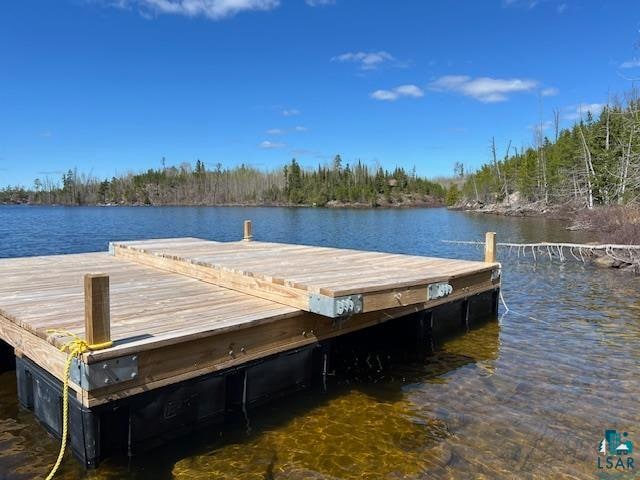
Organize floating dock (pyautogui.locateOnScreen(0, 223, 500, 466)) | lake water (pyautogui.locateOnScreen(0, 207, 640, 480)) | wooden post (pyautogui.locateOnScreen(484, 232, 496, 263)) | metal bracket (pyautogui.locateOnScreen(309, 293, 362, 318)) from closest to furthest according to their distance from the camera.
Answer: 1. floating dock (pyautogui.locateOnScreen(0, 223, 500, 466))
2. lake water (pyautogui.locateOnScreen(0, 207, 640, 480))
3. metal bracket (pyautogui.locateOnScreen(309, 293, 362, 318))
4. wooden post (pyautogui.locateOnScreen(484, 232, 496, 263))

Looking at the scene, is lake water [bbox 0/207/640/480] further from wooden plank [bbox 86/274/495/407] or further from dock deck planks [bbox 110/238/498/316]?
dock deck planks [bbox 110/238/498/316]

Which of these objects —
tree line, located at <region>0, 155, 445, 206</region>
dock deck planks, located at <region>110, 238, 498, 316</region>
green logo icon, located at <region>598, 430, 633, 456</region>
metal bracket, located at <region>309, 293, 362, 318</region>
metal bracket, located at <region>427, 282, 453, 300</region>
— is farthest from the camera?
tree line, located at <region>0, 155, 445, 206</region>

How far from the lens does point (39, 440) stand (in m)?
4.70

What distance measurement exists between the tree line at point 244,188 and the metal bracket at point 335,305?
10473cm

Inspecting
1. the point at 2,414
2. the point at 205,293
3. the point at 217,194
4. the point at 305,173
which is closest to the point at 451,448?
the point at 205,293

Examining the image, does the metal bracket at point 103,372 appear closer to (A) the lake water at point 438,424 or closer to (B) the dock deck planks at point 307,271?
(A) the lake water at point 438,424

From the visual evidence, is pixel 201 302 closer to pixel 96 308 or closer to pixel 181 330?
pixel 181 330

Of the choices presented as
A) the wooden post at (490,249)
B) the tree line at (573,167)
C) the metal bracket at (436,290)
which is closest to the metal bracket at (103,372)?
the metal bracket at (436,290)

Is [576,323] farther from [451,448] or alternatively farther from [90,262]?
[90,262]

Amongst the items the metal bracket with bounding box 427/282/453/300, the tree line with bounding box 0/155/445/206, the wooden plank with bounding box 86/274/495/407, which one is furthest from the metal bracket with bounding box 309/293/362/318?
the tree line with bounding box 0/155/445/206

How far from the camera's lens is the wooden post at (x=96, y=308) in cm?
380

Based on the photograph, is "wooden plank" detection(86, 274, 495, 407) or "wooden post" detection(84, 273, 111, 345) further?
"wooden plank" detection(86, 274, 495, 407)

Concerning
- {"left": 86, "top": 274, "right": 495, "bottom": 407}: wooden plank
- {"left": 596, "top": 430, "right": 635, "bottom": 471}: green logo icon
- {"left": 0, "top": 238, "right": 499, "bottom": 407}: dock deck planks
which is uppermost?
{"left": 0, "top": 238, "right": 499, "bottom": 407}: dock deck planks

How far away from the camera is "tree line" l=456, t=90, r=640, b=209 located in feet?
122
